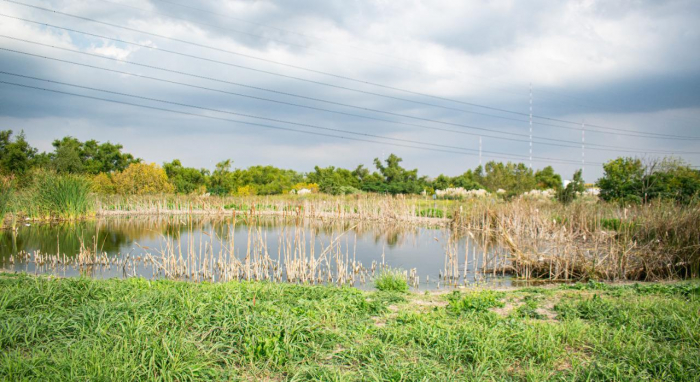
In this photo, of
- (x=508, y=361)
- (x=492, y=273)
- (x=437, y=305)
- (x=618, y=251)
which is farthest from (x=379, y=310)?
(x=618, y=251)

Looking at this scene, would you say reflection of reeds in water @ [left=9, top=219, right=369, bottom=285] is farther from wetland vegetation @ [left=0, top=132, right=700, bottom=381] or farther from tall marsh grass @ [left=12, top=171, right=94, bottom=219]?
tall marsh grass @ [left=12, top=171, right=94, bottom=219]

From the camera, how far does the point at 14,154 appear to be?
34562mm

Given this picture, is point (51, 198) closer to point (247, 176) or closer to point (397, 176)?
point (247, 176)

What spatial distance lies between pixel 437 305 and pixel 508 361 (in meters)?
2.30

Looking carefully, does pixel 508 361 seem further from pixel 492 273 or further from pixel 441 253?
pixel 441 253

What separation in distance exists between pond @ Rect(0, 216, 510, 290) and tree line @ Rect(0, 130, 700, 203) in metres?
12.8

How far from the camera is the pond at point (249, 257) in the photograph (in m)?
9.77

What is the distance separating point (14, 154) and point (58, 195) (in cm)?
1999

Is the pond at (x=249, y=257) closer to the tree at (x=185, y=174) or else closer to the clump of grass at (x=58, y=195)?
the clump of grass at (x=58, y=195)

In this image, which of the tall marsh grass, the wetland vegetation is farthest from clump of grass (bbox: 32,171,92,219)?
the wetland vegetation

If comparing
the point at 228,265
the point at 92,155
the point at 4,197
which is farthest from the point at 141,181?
the point at 228,265

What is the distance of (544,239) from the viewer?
10656 millimetres

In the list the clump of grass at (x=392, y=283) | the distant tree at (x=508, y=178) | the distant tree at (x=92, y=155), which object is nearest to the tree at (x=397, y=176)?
the distant tree at (x=508, y=178)

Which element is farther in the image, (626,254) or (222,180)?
(222,180)
